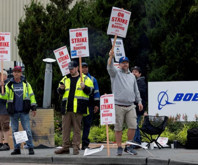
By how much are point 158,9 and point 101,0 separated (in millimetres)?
2458

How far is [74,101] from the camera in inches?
493

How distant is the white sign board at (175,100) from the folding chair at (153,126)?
2.56 metres

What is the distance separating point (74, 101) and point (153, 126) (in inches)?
115

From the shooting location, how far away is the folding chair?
14.5 meters

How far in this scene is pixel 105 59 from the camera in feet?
71.8

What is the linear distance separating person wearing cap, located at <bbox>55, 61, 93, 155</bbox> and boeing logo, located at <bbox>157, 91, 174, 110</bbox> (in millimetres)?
5588

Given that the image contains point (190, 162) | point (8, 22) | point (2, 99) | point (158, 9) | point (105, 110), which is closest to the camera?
point (190, 162)

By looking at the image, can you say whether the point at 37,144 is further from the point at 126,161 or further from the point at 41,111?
the point at 126,161

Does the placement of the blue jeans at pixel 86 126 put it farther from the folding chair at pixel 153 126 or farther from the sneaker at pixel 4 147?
the sneaker at pixel 4 147

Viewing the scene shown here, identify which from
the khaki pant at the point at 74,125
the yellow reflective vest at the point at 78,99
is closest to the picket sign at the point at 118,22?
the yellow reflective vest at the point at 78,99

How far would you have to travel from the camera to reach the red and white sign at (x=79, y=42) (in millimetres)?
Result: 13164

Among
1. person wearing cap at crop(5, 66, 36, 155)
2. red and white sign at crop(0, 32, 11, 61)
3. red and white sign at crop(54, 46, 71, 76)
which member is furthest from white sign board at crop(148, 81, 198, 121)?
person wearing cap at crop(5, 66, 36, 155)

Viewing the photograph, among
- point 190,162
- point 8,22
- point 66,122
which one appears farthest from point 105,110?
point 8,22

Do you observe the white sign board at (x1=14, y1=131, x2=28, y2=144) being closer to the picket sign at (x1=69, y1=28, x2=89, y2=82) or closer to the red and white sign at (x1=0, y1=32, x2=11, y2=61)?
the picket sign at (x1=69, y1=28, x2=89, y2=82)
